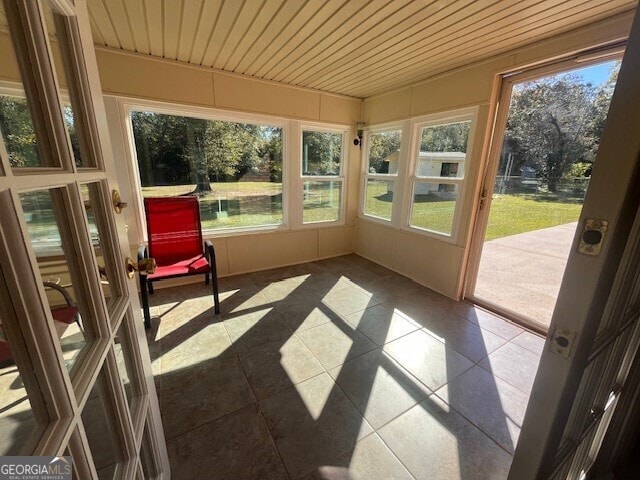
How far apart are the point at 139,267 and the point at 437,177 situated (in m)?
3.04

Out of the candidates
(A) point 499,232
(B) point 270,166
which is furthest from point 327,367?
(B) point 270,166

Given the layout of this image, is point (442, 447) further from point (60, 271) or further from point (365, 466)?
point (60, 271)

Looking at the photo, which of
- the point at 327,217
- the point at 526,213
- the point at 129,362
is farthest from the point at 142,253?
the point at 526,213

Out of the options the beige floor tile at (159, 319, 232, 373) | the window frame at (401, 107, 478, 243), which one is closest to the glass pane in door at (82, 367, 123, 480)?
the beige floor tile at (159, 319, 232, 373)

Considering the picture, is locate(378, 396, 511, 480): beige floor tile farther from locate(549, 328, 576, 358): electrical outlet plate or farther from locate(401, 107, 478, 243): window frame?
locate(401, 107, 478, 243): window frame

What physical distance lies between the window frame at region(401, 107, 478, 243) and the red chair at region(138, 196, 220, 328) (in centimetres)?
242

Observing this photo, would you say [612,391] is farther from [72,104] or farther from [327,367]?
[72,104]

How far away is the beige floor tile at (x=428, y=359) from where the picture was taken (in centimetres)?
187

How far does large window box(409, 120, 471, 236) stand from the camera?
2863 millimetres

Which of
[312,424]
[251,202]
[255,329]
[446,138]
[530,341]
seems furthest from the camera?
[251,202]

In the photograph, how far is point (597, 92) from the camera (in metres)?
2.00

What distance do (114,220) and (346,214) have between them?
367cm

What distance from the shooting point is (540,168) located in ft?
7.68

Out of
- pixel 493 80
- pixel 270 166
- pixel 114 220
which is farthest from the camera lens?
pixel 270 166
